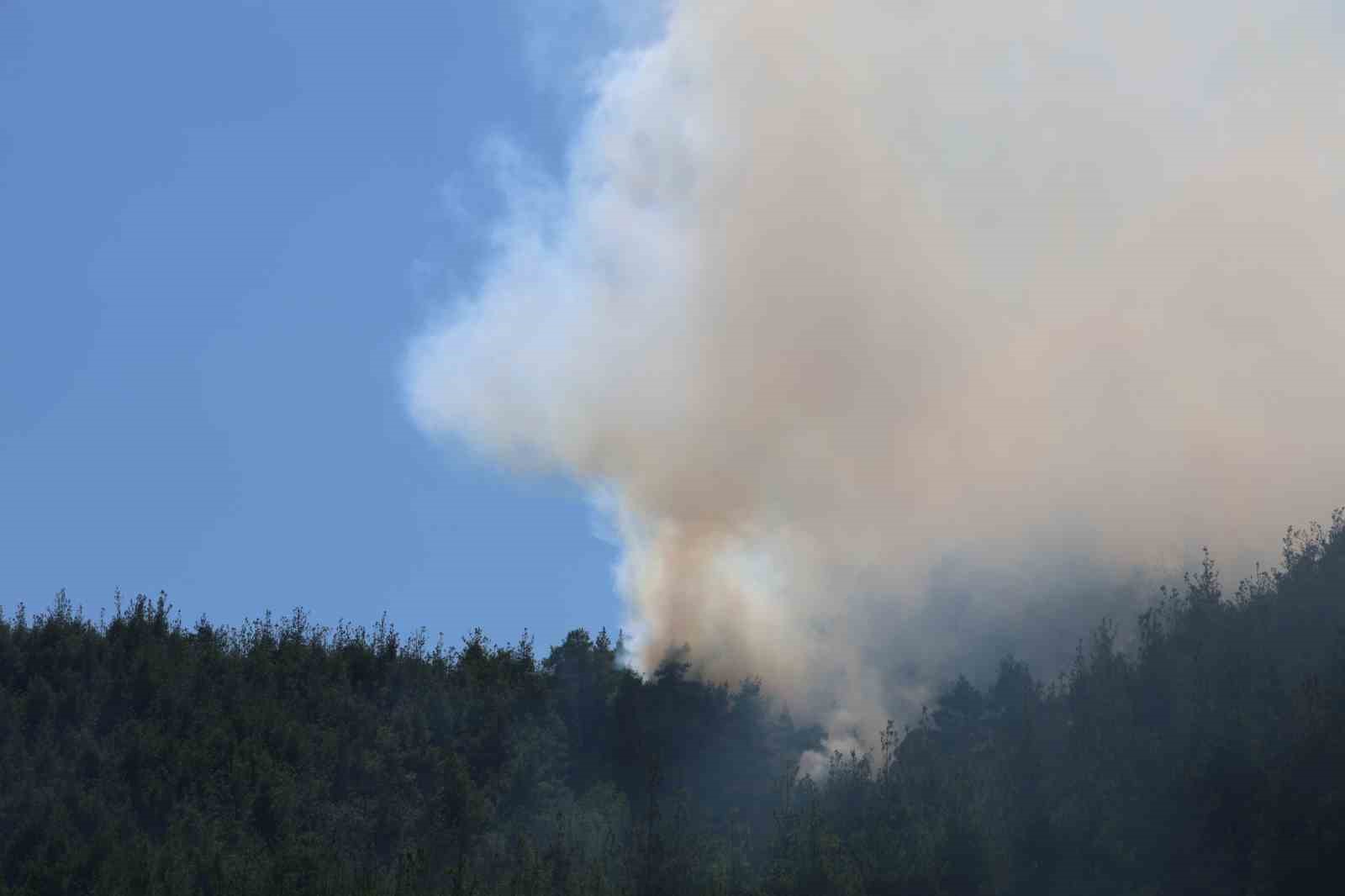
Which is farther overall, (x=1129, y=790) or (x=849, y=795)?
(x=849, y=795)

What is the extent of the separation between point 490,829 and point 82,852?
1941 centimetres

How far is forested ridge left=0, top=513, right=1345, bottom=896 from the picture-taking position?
60.2m

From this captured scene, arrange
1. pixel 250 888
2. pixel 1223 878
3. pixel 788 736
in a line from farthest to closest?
pixel 788 736 < pixel 250 888 < pixel 1223 878

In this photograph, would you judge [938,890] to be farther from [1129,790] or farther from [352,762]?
[352,762]

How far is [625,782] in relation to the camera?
87.9 meters

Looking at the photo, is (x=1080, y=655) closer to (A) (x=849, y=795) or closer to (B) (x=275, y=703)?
(A) (x=849, y=795)

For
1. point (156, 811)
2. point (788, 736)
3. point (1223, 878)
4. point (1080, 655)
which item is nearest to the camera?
point (1223, 878)

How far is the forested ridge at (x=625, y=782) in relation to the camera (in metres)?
60.2

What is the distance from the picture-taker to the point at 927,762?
77812 millimetres

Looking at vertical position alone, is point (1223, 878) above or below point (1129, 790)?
below

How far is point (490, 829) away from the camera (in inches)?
3002

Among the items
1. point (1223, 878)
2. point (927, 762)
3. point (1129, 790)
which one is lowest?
point (1223, 878)

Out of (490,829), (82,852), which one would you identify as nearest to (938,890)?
(490,829)

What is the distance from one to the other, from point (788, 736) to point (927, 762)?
1390cm
